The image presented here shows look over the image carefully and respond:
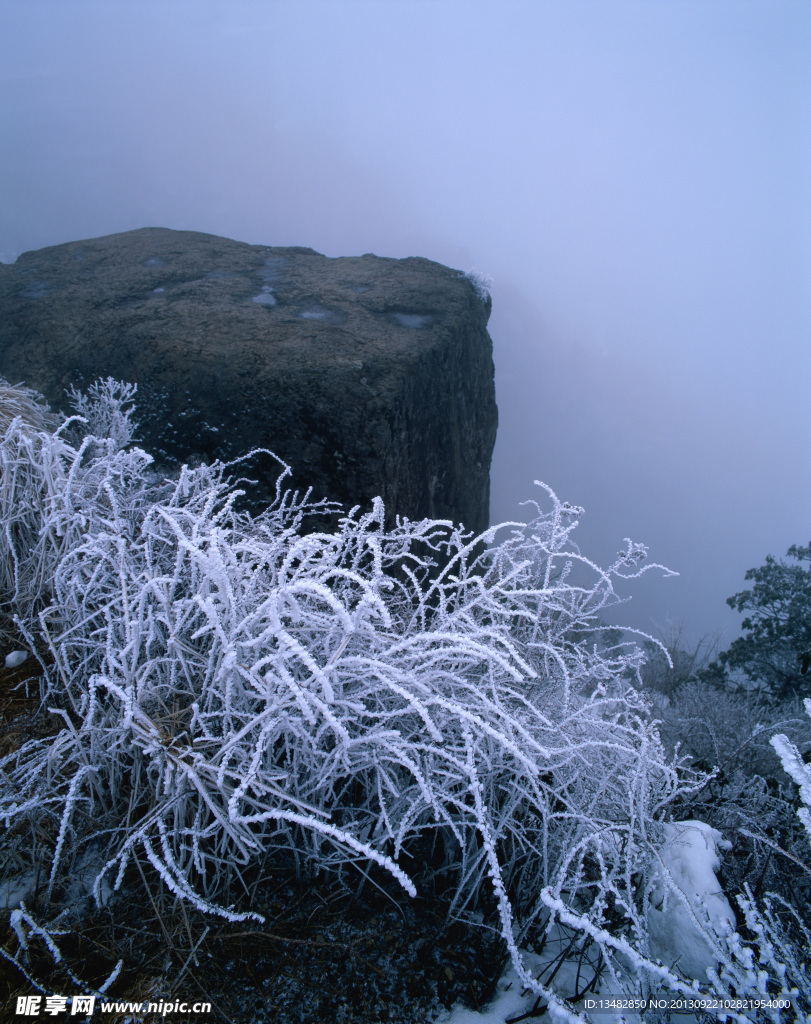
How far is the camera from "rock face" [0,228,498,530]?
2703 mm

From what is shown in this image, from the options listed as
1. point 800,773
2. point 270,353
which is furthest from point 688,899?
point 270,353

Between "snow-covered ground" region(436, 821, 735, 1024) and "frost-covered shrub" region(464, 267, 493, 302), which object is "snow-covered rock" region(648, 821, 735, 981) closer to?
"snow-covered ground" region(436, 821, 735, 1024)

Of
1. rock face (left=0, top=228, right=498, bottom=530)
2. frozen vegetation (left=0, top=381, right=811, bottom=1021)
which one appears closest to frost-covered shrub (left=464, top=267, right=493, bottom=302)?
rock face (left=0, top=228, right=498, bottom=530)

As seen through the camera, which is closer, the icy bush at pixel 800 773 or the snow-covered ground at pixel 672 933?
the icy bush at pixel 800 773

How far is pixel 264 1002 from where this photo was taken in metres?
0.91

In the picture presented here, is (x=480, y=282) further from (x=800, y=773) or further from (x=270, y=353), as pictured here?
(x=800, y=773)

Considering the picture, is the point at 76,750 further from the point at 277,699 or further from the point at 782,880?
the point at 782,880

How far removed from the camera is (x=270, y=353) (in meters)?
2.83

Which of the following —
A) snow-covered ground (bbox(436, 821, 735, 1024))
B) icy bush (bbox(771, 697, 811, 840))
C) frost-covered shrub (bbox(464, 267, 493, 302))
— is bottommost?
snow-covered ground (bbox(436, 821, 735, 1024))

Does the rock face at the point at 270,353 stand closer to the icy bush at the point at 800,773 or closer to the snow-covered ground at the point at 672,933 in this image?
the snow-covered ground at the point at 672,933

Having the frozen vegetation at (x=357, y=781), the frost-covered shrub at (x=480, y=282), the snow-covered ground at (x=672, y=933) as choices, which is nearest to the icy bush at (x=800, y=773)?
the frozen vegetation at (x=357, y=781)

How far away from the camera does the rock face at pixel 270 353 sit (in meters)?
2.70

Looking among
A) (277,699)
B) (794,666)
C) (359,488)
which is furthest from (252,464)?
(794,666)

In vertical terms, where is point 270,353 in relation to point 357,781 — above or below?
above
